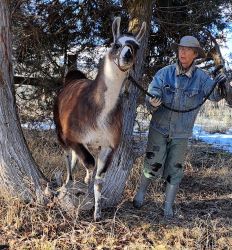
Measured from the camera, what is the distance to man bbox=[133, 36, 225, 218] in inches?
219

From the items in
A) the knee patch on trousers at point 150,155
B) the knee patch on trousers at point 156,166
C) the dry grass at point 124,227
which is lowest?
the dry grass at point 124,227

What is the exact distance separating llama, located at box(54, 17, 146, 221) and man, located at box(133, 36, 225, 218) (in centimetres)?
58

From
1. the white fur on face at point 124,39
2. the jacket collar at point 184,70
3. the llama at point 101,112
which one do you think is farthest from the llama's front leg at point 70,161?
the white fur on face at point 124,39

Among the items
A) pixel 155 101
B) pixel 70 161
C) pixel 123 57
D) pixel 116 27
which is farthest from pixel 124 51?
pixel 70 161

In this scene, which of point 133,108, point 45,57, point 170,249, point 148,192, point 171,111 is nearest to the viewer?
point 170,249

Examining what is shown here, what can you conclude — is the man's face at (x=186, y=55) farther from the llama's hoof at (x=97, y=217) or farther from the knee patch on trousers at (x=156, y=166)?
the llama's hoof at (x=97, y=217)

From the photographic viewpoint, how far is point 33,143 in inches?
342

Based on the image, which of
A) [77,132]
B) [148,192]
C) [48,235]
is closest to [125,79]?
[77,132]

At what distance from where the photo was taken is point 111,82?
5.01 metres

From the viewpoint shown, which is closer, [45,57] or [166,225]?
[166,225]

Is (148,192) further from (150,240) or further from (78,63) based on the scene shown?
(78,63)

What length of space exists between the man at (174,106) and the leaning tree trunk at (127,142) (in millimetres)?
325

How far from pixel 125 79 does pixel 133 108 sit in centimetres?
129

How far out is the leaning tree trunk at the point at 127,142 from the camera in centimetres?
597
